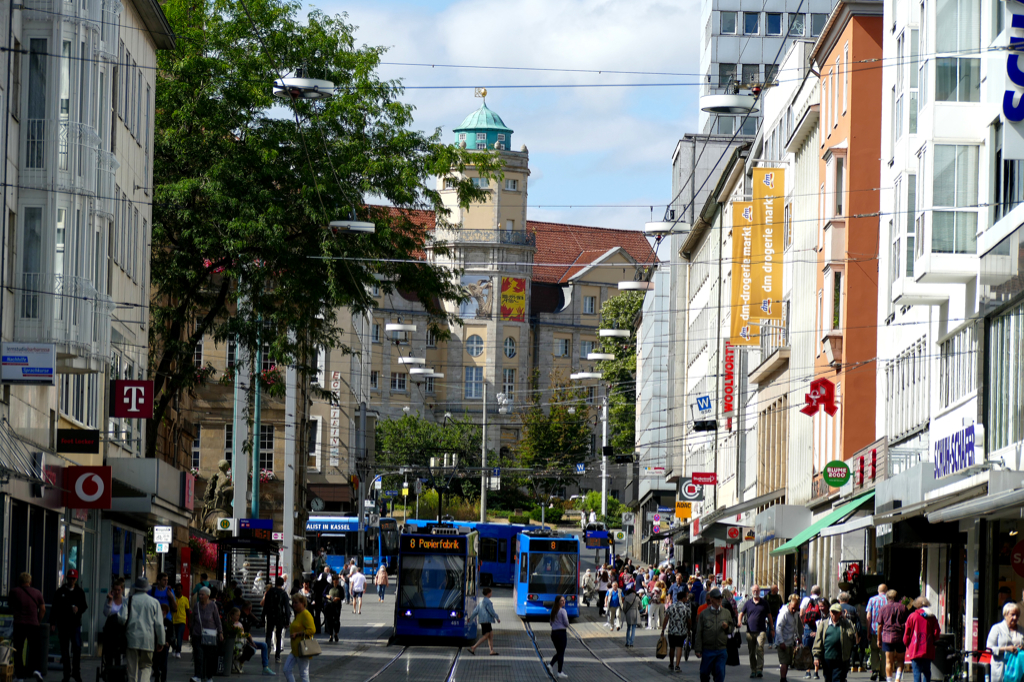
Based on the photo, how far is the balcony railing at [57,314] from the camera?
86.3 feet

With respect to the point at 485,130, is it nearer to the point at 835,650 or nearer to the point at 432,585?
the point at 432,585

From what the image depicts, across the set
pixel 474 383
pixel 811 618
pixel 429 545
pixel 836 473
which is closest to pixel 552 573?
pixel 429 545

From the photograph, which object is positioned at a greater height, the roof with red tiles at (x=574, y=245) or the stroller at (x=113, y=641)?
the roof with red tiles at (x=574, y=245)

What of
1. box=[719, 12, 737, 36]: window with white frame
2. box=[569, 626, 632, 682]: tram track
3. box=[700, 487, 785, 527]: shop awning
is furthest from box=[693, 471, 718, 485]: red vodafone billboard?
box=[719, 12, 737, 36]: window with white frame

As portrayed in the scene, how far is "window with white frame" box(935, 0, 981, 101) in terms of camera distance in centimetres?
2639

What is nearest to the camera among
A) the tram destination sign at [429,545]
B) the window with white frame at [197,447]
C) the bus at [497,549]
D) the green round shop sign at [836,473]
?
the green round shop sign at [836,473]

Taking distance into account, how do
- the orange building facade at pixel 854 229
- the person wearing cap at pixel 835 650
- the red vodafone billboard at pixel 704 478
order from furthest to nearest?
1. the red vodafone billboard at pixel 704 478
2. the orange building facade at pixel 854 229
3. the person wearing cap at pixel 835 650

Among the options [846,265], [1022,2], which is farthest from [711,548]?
[1022,2]

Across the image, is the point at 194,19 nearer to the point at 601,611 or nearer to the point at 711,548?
the point at 601,611

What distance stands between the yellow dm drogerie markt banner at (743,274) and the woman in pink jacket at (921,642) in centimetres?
2630

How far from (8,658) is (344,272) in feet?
52.6

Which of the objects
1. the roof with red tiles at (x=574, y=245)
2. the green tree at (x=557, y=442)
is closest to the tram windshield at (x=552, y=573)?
the green tree at (x=557, y=442)

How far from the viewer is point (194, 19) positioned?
37.2 meters

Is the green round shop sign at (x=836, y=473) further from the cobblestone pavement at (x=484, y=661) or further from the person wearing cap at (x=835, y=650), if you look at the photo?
the person wearing cap at (x=835, y=650)
